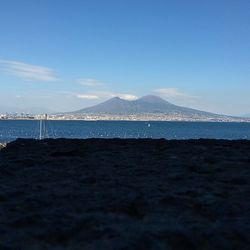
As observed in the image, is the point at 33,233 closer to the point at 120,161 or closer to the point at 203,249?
the point at 203,249

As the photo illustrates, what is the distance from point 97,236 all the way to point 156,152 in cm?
383

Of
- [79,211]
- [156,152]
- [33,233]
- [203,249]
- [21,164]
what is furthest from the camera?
[156,152]

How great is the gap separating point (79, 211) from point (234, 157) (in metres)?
3.23

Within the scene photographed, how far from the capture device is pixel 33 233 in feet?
9.38

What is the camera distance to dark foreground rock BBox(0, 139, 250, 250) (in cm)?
280

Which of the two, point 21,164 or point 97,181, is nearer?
point 97,181

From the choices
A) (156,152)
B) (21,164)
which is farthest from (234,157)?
(21,164)

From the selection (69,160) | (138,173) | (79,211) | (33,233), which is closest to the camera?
(33,233)

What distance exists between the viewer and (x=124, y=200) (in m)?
3.69

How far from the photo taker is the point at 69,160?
19.2 feet

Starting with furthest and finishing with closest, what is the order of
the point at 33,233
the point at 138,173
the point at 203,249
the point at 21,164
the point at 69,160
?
the point at 69,160 < the point at 21,164 < the point at 138,173 < the point at 33,233 < the point at 203,249

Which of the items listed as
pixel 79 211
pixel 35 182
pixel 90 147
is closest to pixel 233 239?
pixel 79 211

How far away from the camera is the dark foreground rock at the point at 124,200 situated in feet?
9.20

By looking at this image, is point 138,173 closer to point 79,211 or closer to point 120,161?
point 120,161
